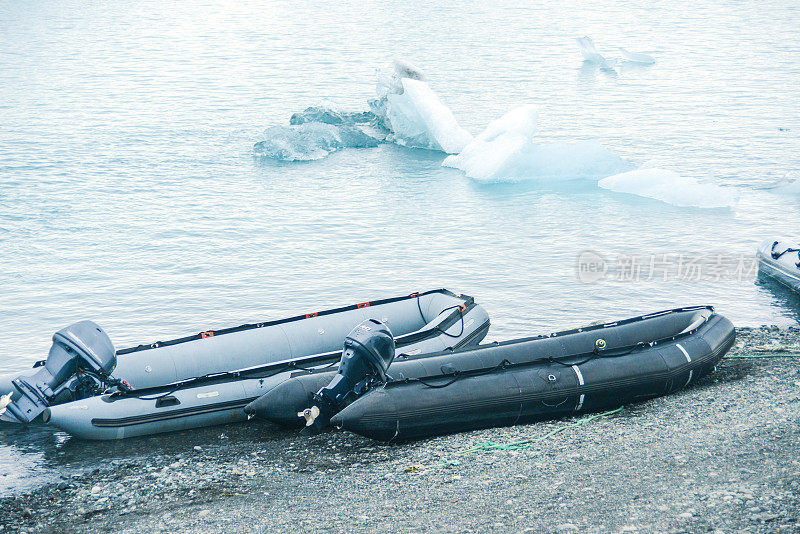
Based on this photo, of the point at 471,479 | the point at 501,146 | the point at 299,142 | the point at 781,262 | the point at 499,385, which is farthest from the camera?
the point at 299,142

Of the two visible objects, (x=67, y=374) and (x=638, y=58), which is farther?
(x=638, y=58)

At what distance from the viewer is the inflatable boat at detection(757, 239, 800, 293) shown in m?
11.0

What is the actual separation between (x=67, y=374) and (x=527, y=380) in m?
3.77

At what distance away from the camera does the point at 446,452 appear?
649 cm

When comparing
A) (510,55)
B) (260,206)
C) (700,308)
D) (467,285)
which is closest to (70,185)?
(260,206)

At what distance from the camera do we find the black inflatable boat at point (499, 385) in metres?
6.64

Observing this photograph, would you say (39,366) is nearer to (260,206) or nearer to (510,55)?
(260,206)

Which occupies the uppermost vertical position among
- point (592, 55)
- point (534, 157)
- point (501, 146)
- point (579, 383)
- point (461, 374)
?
point (592, 55)

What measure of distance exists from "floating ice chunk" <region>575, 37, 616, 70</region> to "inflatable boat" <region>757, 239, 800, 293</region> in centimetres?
1926

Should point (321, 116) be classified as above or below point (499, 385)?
above

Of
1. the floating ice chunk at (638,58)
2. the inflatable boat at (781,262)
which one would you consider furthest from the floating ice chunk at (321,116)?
the floating ice chunk at (638,58)

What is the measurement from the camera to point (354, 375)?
6930mm

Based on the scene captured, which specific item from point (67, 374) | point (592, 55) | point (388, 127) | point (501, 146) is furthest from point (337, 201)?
point (592, 55)

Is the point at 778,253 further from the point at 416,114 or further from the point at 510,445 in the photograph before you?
the point at 416,114
